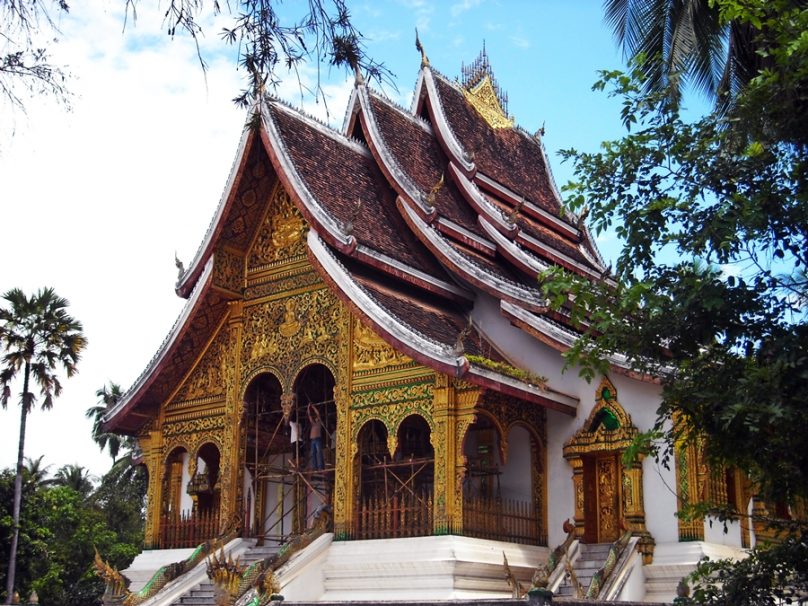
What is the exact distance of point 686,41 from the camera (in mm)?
14453

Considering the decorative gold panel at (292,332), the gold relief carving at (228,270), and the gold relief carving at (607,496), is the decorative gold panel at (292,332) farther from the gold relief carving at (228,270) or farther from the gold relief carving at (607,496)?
the gold relief carving at (607,496)

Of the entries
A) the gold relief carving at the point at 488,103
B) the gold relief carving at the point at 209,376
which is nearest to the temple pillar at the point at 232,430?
the gold relief carving at the point at 209,376

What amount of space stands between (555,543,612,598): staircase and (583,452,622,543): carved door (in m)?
0.24

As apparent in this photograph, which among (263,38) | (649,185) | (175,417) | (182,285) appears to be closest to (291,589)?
(175,417)

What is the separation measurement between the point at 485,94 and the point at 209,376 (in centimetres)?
817

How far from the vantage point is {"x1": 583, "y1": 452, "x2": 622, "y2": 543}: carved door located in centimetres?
1367

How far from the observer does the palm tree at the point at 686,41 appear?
14.1 m

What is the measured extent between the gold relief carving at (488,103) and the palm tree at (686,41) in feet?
15.8

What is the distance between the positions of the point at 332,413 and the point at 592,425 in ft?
13.0

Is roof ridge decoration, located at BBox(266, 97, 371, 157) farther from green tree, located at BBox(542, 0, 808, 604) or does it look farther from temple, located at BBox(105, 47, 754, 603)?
green tree, located at BBox(542, 0, 808, 604)

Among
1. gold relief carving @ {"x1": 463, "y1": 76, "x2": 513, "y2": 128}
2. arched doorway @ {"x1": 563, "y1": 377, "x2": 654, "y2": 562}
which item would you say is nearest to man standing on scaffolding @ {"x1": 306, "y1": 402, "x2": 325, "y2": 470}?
arched doorway @ {"x1": 563, "y1": 377, "x2": 654, "y2": 562}

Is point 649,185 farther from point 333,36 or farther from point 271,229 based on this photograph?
point 271,229

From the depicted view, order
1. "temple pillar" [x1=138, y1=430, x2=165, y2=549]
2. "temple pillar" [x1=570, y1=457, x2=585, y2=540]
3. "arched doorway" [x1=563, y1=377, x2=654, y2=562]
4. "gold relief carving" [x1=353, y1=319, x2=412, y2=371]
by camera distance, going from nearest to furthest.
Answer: "arched doorway" [x1=563, y1=377, x2=654, y2=562] → "temple pillar" [x1=570, y1=457, x2=585, y2=540] → "gold relief carving" [x1=353, y1=319, x2=412, y2=371] → "temple pillar" [x1=138, y1=430, x2=165, y2=549]

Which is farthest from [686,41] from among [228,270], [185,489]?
[185,489]
